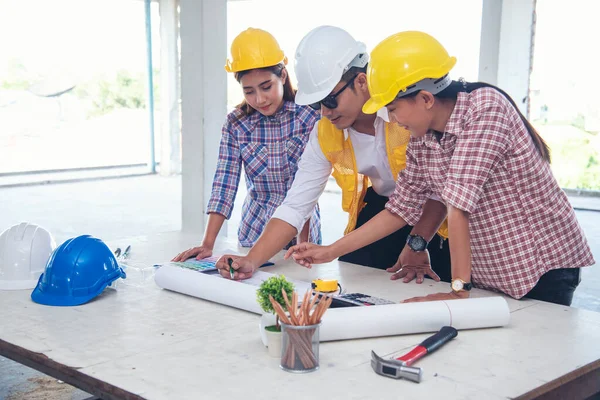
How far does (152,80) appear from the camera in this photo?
1171 centimetres

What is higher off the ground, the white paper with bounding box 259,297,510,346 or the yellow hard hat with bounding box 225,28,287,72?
the yellow hard hat with bounding box 225,28,287,72

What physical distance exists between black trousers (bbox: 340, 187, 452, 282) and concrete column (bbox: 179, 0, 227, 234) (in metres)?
1.59

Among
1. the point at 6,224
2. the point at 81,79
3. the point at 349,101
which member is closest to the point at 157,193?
the point at 6,224

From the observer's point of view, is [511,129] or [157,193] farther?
[157,193]

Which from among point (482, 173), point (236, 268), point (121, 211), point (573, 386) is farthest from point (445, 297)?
point (121, 211)

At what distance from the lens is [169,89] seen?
1146 centimetres

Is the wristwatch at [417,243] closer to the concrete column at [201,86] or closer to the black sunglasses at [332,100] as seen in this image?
the black sunglasses at [332,100]

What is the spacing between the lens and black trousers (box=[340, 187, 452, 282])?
8.85 ft

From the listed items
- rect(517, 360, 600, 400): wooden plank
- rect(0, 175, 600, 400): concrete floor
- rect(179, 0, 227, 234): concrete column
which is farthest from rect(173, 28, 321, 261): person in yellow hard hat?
rect(0, 175, 600, 400): concrete floor

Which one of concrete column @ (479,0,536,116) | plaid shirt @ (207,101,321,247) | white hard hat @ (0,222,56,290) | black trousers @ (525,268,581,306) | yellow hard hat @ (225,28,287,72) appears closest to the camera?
black trousers @ (525,268,581,306)

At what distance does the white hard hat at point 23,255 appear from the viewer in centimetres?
214

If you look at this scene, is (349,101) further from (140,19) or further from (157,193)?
(140,19)

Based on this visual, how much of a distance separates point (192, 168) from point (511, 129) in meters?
2.74

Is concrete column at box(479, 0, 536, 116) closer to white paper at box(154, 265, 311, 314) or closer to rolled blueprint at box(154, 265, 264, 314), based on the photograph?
white paper at box(154, 265, 311, 314)
